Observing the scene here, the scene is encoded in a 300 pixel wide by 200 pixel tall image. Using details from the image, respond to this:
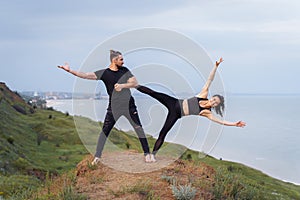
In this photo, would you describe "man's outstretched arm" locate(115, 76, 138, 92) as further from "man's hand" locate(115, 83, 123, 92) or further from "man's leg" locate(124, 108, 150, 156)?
"man's leg" locate(124, 108, 150, 156)

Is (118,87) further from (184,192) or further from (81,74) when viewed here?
(184,192)

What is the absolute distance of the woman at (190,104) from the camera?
8.94 meters

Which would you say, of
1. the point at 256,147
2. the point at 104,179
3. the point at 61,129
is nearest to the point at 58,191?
the point at 104,179

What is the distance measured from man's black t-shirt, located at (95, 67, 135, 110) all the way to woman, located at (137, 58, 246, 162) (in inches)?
13.8

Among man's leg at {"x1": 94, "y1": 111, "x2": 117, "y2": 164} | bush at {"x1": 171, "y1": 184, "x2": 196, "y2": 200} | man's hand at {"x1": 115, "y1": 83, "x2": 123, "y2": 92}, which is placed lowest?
bush at {"x1": 171, "y1": 184, "x2": 196, "y2": 200}

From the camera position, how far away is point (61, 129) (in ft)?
120

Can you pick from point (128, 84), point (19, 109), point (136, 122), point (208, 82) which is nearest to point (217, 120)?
point (208, 82)

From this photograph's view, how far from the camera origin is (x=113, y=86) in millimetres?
8945

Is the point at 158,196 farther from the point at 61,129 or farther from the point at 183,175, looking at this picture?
the point at 61,129

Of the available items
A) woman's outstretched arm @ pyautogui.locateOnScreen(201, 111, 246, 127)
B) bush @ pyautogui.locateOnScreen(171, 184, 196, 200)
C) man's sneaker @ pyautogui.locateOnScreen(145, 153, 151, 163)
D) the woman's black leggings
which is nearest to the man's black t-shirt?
the woman's black leggings

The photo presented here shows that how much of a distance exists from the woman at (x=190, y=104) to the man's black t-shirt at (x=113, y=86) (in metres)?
0.35

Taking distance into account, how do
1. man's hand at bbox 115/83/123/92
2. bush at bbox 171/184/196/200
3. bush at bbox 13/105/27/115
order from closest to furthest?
bush at bbox 171/184/196/200
man's hand at bbox 115/83/123/92
bush at bbox 13/105/27/115

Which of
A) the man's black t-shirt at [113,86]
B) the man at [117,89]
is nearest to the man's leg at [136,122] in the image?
the man at [117,89]

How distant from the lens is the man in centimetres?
879
